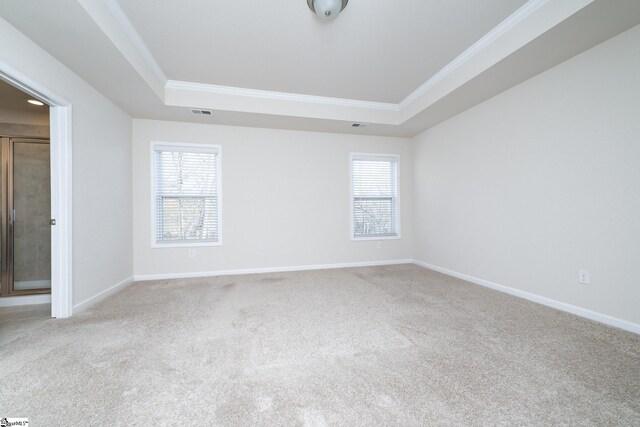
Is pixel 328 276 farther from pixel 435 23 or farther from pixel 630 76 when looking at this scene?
pixel 630 76

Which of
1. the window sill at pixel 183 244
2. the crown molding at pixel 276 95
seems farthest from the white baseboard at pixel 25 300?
the crown molding at pixel 276 95

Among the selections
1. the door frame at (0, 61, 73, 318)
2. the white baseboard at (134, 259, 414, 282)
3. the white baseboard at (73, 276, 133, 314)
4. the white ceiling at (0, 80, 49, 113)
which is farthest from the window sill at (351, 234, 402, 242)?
the white ceiling at (0, 80, 49, 113)

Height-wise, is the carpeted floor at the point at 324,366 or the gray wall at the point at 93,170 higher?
the gray wall at the point at 93,170

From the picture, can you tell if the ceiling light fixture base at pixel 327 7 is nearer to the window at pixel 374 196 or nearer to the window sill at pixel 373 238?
the window at pixel 374 196

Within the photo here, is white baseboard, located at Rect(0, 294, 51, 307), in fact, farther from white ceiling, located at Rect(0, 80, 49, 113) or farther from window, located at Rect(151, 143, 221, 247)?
white ceiling, located at Rect(0, 80, 49, 113)

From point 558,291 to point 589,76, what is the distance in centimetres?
211

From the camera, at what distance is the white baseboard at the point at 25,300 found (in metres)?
3.01

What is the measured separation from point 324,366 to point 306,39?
2.95 m

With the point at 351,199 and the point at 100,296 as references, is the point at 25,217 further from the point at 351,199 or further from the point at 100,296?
the point at 351,199

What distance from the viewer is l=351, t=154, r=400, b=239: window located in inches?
193

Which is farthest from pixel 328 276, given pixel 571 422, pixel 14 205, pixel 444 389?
pixel 14 205

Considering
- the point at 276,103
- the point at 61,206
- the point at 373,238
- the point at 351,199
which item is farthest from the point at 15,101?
the point at 373,238

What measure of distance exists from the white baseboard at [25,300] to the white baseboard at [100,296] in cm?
65

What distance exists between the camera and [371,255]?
4906mm
